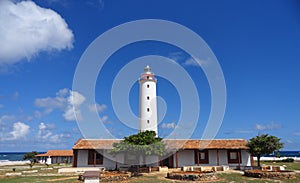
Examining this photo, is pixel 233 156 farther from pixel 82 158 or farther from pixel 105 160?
pixel 82 158

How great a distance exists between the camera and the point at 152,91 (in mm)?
30734

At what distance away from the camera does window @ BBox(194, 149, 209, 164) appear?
25938 millimetres

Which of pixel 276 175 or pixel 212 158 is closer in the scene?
pixel 276 175

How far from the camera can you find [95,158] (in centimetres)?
2509

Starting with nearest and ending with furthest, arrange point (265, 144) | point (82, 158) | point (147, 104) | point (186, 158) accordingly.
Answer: point (265, 144) < point (82, 158) < point (186, 158) < point (147, 104)

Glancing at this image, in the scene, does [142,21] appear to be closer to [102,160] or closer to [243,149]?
[102,160]

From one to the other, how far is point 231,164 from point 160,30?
14.3 m

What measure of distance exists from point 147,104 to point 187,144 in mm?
6607

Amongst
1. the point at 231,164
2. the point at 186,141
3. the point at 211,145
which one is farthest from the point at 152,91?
the point at 231,164

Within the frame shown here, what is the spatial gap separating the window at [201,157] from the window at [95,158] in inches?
357

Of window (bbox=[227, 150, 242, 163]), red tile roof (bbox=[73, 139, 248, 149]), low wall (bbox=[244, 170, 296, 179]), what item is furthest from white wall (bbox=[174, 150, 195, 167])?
low wall (bbox=[244, 170, 296, 179])

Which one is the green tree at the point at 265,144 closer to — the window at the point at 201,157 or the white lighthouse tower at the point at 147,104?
the window at the point at 201,157

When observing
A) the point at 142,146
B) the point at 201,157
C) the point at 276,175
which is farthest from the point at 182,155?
the point at 276,175

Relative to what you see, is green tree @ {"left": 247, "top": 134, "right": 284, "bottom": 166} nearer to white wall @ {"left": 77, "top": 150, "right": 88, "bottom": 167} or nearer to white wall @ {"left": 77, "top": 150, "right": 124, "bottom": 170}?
white wall @ {"left": 77, "top": 150, "right": 124, "bottom": 170}
